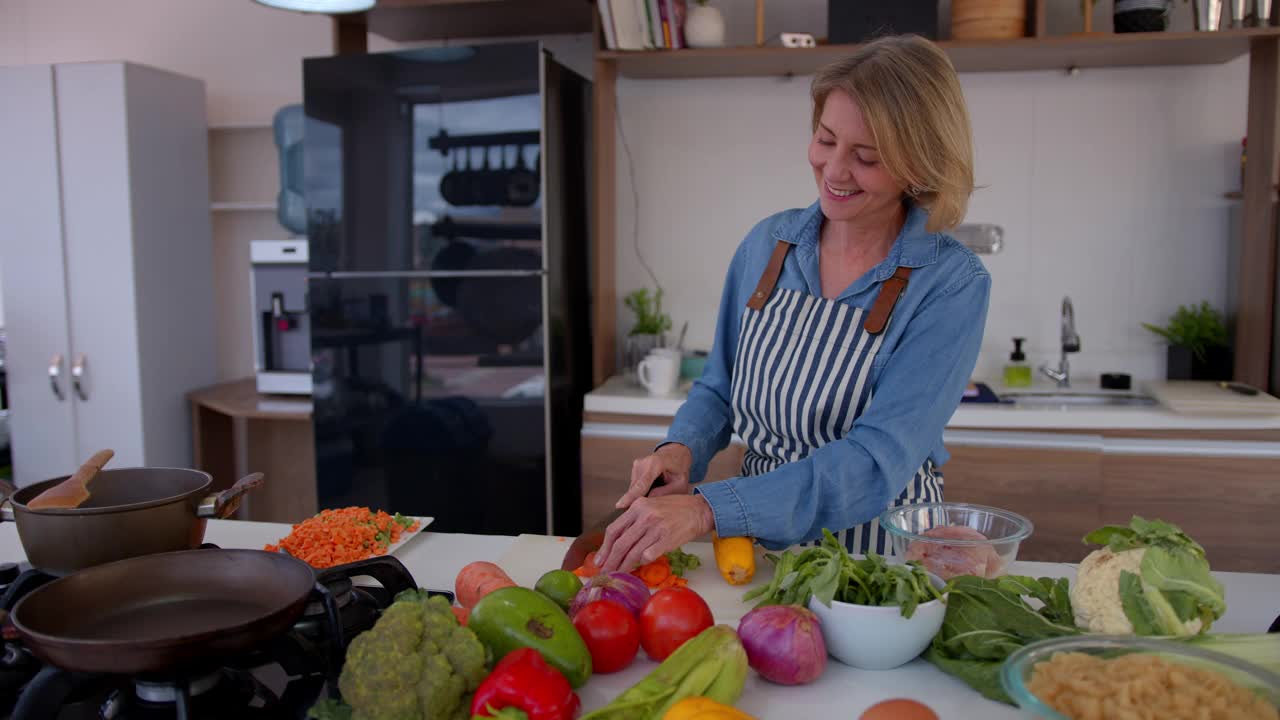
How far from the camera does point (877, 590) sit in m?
1.03

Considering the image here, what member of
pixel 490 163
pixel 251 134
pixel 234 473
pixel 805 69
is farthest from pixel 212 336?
pixel 805 69

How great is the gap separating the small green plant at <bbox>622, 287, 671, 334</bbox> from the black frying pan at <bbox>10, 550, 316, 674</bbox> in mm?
2430

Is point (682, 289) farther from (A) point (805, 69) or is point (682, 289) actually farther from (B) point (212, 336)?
(B) point (212, 336)

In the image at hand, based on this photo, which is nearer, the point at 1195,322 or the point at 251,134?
the point at 1195,322

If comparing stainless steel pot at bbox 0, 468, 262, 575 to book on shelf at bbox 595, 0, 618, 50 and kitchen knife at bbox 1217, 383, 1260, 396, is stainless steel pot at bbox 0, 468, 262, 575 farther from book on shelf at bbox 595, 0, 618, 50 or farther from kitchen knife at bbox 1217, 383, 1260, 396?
kitchen knife at bbox 1217, 383, 1260, 396

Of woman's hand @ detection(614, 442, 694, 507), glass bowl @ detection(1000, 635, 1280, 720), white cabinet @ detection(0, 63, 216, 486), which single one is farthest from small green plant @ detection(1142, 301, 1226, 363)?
white cabinet @ detection(0, 63, 216, 486)

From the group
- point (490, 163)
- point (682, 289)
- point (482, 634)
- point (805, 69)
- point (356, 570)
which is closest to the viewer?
point (482, 634)

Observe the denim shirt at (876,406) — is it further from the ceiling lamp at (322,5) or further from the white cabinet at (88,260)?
the white cabinet at (88,260)

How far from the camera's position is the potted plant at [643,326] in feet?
11.1

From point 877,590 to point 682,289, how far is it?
2552 mm

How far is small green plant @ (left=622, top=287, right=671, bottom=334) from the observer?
3.39 m

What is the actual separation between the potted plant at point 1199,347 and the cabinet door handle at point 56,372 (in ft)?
12.4

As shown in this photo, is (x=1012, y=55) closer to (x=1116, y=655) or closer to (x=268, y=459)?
(x=1116, y=655)

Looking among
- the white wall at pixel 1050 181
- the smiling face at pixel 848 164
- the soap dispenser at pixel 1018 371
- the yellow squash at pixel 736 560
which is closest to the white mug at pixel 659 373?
the white wall at pixel 1050 181
